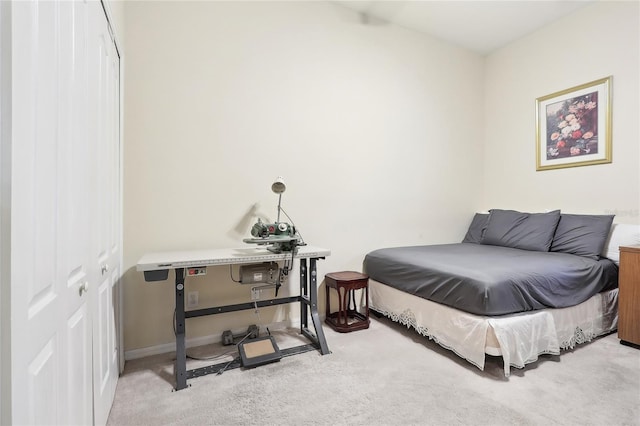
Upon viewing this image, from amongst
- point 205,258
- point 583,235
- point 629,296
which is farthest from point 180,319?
point 583,235

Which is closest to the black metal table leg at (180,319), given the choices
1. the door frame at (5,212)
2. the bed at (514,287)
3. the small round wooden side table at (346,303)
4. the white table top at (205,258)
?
the white table top at (205,258)

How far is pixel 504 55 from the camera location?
3.79 meters

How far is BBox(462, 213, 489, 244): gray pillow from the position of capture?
3.65m

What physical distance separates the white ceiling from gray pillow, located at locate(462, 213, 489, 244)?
2132 millimetres

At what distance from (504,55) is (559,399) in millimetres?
3789

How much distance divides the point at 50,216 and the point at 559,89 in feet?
14.2

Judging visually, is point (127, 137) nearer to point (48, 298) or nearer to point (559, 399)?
point (48, 298)

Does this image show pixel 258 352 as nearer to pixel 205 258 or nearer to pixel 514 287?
pixel 205 258

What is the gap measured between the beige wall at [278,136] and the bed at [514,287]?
0.59 m

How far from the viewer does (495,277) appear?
6.70 ft

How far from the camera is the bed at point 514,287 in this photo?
1.99 metres

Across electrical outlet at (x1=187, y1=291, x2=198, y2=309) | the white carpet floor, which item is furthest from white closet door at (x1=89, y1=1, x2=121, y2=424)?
electrical outlet at (x1=187, y1=291, x2=198, y2=309)

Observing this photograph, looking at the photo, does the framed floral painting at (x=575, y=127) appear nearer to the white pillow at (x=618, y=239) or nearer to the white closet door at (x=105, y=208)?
the white pillow at (x=618, y=239)

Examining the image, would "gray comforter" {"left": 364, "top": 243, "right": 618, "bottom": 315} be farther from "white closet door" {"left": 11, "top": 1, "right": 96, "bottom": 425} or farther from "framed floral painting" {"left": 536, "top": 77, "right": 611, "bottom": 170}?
"white closet door" {"left": 11, "top": 1, "right": 96, "bottom": 425}
